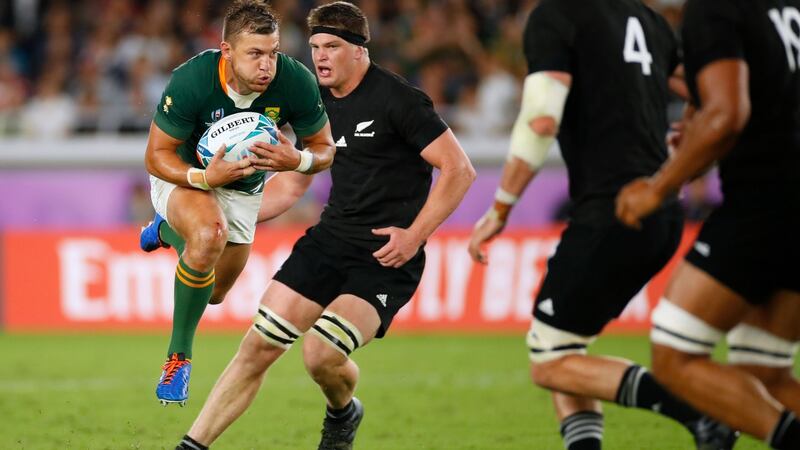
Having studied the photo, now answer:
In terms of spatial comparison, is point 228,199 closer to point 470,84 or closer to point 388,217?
point 388,217

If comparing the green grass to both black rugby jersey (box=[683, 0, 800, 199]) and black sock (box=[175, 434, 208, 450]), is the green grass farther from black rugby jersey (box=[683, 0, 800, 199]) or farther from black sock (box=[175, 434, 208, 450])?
black rugby jersey (box=[683, 0, 800, 199])

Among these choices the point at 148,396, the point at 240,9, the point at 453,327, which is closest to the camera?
the point at 240,9

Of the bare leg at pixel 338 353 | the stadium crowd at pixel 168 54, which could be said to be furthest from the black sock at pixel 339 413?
the stadium crowd at pixel 168 54

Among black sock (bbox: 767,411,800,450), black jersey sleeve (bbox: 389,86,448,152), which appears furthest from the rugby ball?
black sock (bbox: 767,411,800,450)

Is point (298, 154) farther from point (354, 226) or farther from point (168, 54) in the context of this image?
point (168, 54)

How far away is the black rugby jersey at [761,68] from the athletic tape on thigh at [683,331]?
56 centimetres

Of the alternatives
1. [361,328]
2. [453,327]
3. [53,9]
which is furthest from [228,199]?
[53,9]

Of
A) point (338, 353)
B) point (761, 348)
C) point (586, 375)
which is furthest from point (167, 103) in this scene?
point (761, 348)

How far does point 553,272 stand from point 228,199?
2.36m

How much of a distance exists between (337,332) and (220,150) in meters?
1.22

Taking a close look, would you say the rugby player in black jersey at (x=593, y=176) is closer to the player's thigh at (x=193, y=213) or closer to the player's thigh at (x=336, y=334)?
the player's thigh at (x=336, y=334)

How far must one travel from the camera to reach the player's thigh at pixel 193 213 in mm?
6648

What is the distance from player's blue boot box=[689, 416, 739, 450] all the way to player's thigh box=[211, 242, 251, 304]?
3060mm

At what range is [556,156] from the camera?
17.0 meters
